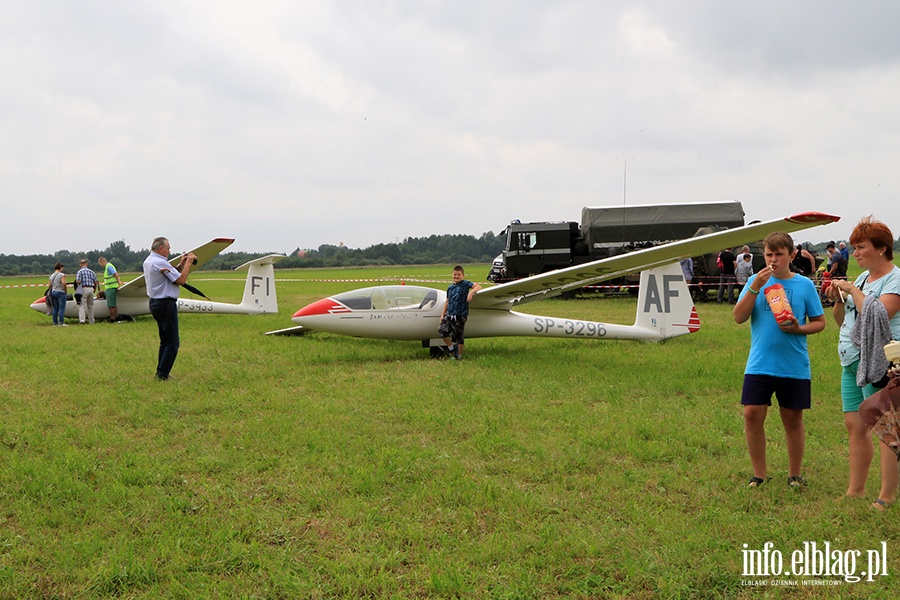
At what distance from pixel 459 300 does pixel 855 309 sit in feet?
22.3

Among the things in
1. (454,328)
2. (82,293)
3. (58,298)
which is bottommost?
(454,328)

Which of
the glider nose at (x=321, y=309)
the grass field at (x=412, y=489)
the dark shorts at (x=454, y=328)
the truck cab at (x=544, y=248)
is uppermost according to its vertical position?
the truck cab at (x=544, y=248)

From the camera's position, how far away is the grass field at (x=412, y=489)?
3.36m

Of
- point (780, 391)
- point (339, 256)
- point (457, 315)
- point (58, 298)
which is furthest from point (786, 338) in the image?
point (339, 256)

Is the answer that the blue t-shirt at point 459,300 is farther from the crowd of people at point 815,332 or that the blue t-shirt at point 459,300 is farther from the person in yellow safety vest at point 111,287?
the person in yellow safety vest at point 111,287

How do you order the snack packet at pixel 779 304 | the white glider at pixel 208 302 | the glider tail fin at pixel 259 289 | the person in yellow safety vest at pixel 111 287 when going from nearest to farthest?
the snack packet at pixel 779 304, the person in yellow safety vest at pixel 111 287, the white glider at pixel 208 302, the glider tail fin at pixel 259 289


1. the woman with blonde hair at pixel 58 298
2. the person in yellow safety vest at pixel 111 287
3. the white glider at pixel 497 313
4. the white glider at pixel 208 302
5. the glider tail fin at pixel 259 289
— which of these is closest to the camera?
the white glider at pixel 497 313

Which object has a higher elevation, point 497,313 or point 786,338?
point 786,338

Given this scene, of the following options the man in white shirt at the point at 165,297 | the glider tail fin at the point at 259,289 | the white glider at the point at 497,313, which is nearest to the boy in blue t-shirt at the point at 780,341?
the white glider at the point at 497,313

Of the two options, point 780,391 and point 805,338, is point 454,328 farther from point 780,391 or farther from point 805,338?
point 805,338

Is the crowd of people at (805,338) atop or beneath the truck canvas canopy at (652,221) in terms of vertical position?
beneath

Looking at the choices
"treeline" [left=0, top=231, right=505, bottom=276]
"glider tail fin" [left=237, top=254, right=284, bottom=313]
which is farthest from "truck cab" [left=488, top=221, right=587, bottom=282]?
"treeline" [left=0, top=231, right=505, bottom=276]

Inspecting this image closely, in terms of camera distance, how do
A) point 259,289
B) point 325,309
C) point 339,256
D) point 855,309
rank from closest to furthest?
point 855,309
point 325,309
point 259,289
point 339,256

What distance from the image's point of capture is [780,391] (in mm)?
4312
